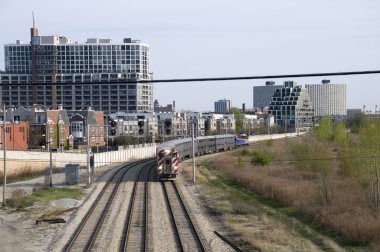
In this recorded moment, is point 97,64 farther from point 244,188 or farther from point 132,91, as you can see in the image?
point 244,188

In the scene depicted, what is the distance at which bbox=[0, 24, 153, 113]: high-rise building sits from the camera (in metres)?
169

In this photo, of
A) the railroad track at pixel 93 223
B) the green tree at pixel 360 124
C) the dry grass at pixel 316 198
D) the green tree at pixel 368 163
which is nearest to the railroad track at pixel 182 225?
the railroad track at pixel 93 223

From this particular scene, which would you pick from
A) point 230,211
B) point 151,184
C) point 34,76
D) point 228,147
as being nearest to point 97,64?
point 34,76

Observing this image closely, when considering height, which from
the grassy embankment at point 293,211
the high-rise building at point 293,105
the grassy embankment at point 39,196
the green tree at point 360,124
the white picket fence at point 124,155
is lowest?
the grassy embankment at point 293,211

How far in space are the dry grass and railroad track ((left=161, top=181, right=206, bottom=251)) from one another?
678 cm

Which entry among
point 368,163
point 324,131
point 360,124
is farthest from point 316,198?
point 324,131

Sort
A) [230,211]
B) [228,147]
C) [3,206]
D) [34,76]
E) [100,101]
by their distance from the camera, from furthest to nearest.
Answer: [100,101] < [34,76] < [228,147] < [3,206] < [230,211]

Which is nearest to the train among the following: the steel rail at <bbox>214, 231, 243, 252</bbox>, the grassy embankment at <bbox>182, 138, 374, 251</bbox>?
the grassy embankment at <bbox>182, 138, 374, 251</bbox>

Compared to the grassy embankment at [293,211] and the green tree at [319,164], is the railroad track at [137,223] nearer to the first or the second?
the grassy embankment at [293,211]

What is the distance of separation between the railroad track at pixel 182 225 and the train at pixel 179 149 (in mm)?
5756

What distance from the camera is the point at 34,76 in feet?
526

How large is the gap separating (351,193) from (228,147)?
58780 mm

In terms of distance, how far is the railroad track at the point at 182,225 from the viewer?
22087mm

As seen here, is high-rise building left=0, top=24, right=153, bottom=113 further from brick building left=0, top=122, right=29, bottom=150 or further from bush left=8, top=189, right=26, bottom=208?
bush left=8, top=189, right=26, bottom=208
